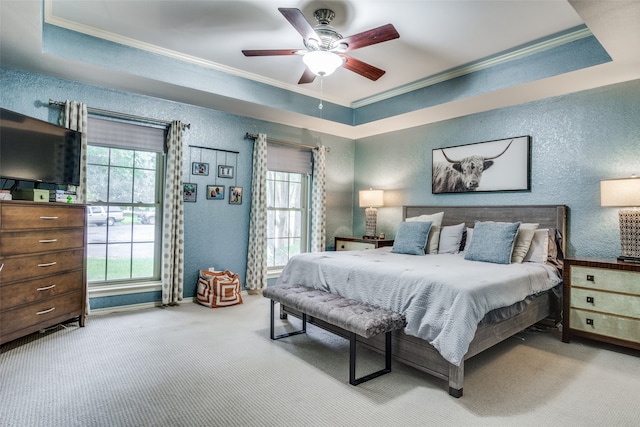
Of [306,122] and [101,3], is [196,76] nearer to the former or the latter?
[101,3]

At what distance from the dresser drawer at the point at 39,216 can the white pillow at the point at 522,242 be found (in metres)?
4.22

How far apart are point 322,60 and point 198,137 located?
2357mm

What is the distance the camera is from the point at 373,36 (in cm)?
257

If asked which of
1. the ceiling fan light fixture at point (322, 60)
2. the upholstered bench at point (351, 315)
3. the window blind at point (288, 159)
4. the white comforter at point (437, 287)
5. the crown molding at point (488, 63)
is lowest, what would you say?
the upholstered bench at point (351, 315)

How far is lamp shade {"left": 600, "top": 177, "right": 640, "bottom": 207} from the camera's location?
2992mm

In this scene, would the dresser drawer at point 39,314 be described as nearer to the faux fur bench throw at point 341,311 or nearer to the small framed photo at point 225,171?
the faux fur bench throw at point 341,311

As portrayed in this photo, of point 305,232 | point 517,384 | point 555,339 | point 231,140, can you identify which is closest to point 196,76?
point 231,140

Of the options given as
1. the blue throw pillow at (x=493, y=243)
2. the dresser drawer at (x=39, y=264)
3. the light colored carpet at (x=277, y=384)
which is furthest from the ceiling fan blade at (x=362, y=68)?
the dresser drawer at (x=39, y=264)

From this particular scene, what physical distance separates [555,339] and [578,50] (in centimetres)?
266

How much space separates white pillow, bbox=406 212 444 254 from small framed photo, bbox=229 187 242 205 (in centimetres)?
246

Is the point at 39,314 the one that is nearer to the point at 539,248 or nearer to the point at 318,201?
the point at 318,201

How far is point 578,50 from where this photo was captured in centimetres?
317

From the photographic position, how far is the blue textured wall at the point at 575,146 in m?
3.41

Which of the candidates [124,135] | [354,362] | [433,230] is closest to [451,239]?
[433,230]
